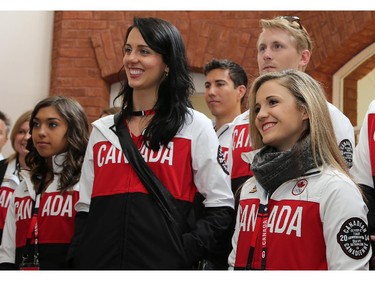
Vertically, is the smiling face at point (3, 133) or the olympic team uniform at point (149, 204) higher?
the smiling face at point (3, 133)

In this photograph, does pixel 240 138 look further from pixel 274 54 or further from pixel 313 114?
pixel 313 114

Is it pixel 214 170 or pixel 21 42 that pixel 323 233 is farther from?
pixel 21 42

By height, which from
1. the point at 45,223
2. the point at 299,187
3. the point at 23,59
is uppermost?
the point at 23,59

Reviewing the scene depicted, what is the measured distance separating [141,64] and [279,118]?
61 cm

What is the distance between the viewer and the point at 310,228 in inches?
89.7

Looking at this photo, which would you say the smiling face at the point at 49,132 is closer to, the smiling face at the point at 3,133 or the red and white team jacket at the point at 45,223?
the red and white team jacket at the point at 45,223

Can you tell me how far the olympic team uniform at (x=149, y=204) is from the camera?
2490 mm

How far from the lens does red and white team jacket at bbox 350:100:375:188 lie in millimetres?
2725

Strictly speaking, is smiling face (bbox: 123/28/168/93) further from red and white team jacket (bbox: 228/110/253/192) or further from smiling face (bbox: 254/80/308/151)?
red and white team jacket (bbox: 228/110/253/192)

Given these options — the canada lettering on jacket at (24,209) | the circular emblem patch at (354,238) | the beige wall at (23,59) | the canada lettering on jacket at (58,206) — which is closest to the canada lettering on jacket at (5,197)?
the canada lettering on jacket at (24,209)

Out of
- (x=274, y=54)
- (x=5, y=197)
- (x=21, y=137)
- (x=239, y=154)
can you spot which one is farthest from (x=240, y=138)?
(x=21, y=137)

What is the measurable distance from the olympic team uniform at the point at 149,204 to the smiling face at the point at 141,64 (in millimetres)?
204

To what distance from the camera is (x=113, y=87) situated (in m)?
6.75

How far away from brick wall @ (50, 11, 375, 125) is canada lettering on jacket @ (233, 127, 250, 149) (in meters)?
2.83
